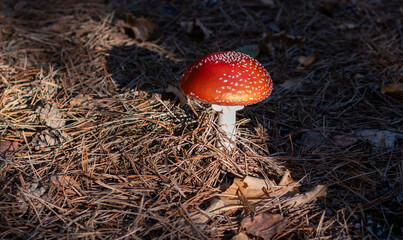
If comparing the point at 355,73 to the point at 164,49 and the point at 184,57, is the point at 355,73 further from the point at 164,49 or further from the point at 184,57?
the point at 164,49

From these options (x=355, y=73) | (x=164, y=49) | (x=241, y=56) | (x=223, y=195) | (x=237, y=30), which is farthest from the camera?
(x=237, y=30)

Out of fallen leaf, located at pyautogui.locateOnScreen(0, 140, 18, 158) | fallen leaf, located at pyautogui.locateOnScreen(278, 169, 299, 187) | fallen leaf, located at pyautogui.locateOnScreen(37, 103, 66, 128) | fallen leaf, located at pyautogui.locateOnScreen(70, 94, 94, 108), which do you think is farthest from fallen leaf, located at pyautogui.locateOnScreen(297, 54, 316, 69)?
fallen leaf, located at pyautogui.locateOnScreen(0, 140, 18, 158)

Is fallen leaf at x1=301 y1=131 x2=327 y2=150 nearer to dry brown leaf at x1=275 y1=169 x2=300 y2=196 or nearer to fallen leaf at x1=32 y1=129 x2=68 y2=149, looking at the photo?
dry brown leaf at x1=275 y1=169 x2=300 y2=196

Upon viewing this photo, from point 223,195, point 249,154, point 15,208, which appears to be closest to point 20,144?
point 15,208

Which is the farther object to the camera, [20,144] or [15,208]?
[20,144]

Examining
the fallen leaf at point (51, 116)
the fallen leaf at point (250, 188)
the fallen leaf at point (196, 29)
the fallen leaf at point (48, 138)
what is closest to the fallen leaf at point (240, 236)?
the fallen leaf at point (250, 188)

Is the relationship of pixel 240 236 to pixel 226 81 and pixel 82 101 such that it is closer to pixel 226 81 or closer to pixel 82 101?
pixel 226 81
